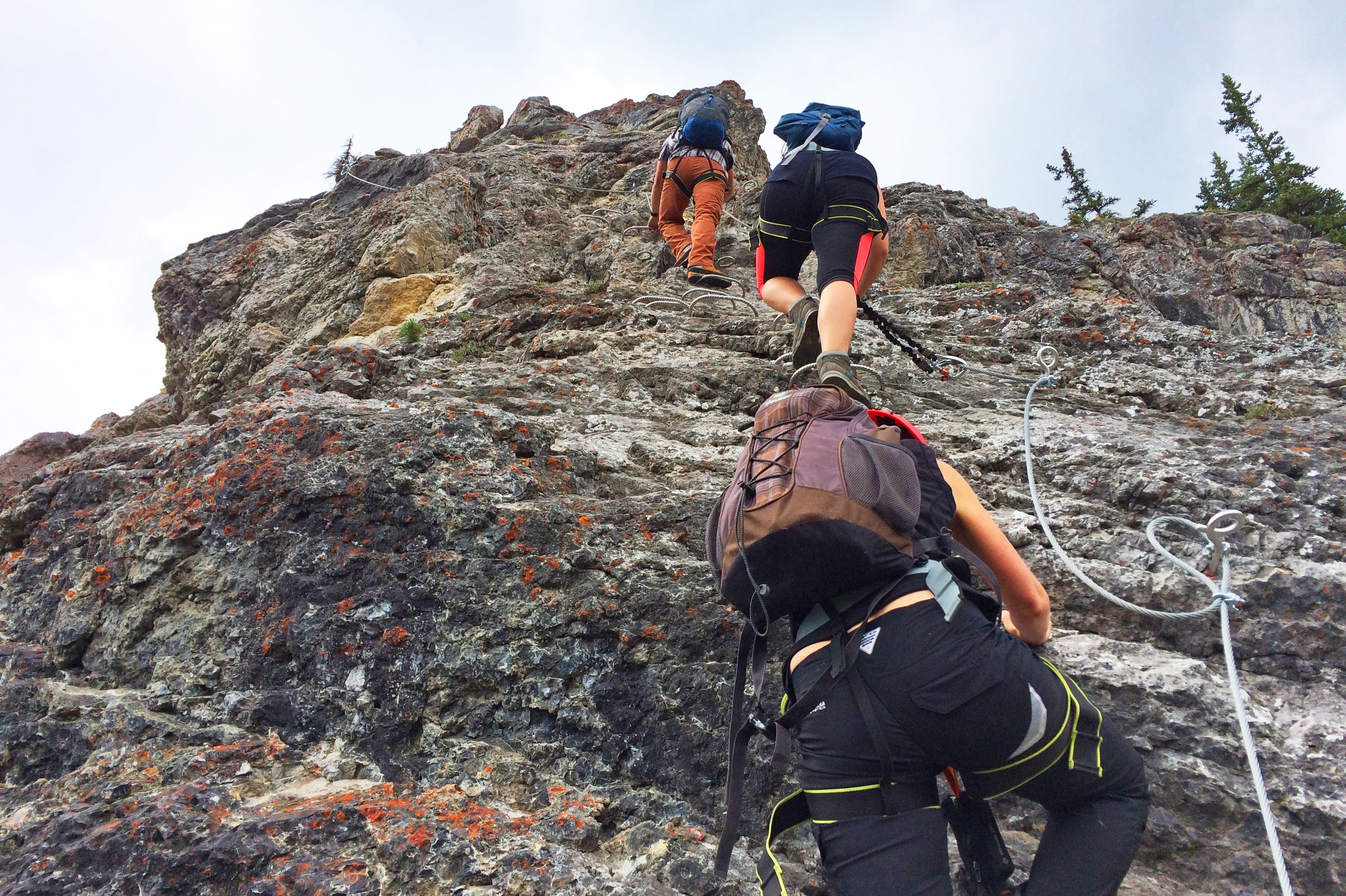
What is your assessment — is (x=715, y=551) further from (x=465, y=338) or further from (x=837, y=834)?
(x=465, y=338)

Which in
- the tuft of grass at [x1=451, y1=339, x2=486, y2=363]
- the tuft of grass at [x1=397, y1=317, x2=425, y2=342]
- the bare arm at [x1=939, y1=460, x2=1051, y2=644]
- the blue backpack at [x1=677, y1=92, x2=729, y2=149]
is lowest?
the bare arm at [x1=939, y1=460, x2=1051, y2=644]

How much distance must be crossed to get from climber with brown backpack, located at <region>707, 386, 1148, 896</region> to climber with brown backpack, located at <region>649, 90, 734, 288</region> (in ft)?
20.2

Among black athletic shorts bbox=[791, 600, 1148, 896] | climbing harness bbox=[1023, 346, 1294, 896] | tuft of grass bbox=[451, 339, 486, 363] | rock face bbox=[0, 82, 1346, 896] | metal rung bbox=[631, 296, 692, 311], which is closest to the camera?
black athletic shorts bbox=[791, 600, 1148, 896]

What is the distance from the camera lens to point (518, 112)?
Answer: 20.5 metres

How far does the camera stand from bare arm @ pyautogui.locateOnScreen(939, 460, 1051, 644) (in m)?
2.88

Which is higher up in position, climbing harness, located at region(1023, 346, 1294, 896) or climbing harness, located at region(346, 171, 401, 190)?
climbing harness, located at region(346, 171, 401, 190)

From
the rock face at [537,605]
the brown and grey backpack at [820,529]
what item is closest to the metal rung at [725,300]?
the rock face at [537,605]

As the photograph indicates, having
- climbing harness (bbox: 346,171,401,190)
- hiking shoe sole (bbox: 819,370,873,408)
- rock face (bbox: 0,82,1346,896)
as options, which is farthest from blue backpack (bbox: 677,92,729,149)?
climbing harness (bbox: 346,171,401,190)

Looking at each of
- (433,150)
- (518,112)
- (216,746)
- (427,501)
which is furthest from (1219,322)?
(518,112)

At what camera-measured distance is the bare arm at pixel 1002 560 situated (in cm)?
288

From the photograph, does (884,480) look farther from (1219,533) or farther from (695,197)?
(695,197)

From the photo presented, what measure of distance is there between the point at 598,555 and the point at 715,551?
152cm

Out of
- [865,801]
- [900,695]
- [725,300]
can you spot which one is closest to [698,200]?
[725,300]

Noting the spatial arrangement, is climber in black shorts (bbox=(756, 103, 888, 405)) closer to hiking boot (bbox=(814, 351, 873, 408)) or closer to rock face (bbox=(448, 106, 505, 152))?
hiking boot (bbox=(814, 351, 873, 408))
